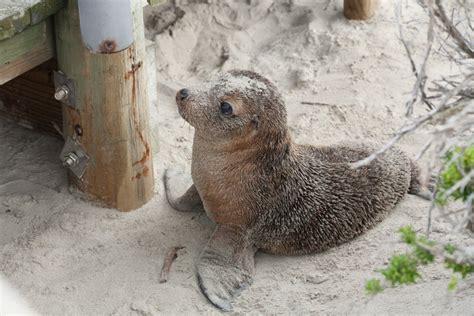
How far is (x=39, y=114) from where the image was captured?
6.09 m

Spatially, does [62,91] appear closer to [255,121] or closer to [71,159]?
[71,159]

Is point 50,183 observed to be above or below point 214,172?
below

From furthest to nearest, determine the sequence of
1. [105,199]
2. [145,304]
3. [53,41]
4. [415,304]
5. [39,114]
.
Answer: [39,114], [105,199], [53,41], [145,304], [415,304]

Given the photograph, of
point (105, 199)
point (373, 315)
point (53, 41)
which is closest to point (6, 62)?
point (53, 41)

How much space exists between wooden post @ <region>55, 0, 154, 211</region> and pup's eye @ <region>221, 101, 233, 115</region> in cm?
62

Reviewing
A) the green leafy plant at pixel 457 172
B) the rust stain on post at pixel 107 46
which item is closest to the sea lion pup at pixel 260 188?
the rust stain on post at pixel 107 46

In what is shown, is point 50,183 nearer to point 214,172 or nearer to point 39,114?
point 39,114

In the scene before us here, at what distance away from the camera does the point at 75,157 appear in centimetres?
543

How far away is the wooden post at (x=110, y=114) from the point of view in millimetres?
5027

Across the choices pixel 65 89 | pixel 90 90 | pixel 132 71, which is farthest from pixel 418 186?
pixel 65 89

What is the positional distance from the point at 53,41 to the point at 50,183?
3.48 ft

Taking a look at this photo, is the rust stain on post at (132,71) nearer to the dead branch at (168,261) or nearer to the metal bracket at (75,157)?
the metal bracket at (75,157)

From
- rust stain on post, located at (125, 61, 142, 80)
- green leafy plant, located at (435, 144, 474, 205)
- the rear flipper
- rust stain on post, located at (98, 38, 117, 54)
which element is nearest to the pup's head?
rust stain on post, located at (125, 61, 142, 80)

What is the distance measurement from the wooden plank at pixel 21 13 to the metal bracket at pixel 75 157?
89cm
